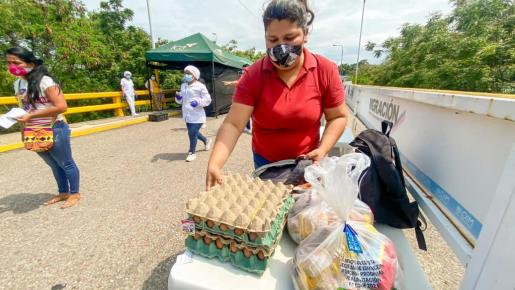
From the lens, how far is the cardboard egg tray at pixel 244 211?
0.99 meters

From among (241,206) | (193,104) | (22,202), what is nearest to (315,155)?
(241,206)

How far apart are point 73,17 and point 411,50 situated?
57.4 ft

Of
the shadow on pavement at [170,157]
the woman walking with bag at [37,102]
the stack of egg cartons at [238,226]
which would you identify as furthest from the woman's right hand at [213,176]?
the shadow on pavement at [170,157]

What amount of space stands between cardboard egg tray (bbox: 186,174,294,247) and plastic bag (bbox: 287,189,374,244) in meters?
0.05

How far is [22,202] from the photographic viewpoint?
3361 mm

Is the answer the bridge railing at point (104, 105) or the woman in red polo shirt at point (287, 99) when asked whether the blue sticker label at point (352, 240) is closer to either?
the woman in red polo shirt at point (287, 99)

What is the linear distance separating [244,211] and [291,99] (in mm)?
731

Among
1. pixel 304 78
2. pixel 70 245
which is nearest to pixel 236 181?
pixel 304 78

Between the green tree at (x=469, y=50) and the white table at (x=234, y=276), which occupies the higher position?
the green tree at (x=469, y=50)

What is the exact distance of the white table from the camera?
96 cm

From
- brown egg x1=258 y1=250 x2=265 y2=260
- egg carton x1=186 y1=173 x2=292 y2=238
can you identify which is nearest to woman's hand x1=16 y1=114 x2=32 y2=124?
egg carton x1=186 y1=173 x2=292 y2=238

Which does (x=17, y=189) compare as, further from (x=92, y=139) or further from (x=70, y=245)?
(x=92, y=139)

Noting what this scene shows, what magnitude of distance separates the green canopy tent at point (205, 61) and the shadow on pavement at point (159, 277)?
8883 millimetres

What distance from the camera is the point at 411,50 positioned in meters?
13.0
